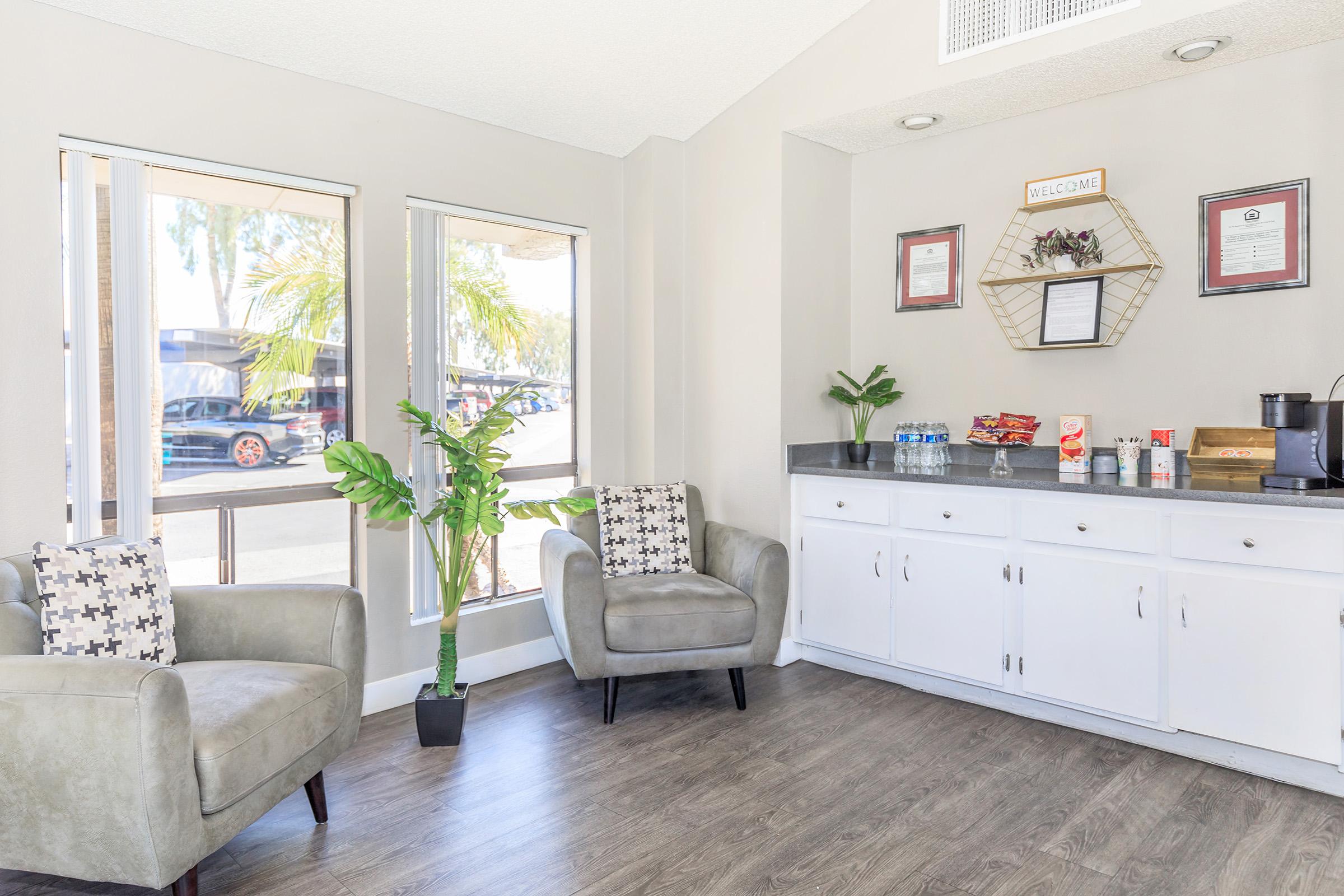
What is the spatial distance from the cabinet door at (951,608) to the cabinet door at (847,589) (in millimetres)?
75

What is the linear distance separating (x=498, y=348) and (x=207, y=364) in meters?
1.22

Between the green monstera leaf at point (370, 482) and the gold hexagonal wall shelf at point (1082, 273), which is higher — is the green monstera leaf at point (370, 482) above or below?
below

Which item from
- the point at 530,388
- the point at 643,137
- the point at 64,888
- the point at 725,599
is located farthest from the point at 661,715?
the point at 643,137

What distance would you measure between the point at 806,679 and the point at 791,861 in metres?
1.49

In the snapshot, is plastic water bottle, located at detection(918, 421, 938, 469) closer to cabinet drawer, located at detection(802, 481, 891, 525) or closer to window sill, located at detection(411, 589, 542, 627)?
cabinet drawer, located at detection(802, 481, 891, 525)

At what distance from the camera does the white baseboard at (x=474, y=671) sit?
3334 mm

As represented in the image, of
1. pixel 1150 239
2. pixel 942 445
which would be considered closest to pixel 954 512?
pixel 942 445

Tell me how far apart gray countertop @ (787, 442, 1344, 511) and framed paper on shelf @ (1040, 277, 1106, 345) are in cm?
48

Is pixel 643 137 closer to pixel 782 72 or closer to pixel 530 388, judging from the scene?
pixel 782 72

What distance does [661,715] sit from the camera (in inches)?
127

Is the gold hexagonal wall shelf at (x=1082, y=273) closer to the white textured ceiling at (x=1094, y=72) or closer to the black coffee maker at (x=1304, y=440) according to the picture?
the white textured ceiling at (x=1094, y=72)

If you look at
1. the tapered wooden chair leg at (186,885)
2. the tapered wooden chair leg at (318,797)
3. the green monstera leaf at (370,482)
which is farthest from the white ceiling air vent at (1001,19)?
the tapered wooden chair leg at (186,885)

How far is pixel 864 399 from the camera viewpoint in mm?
3920

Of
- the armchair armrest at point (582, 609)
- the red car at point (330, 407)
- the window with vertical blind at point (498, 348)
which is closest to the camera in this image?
the armchair armrest at point (582, 609)
